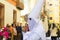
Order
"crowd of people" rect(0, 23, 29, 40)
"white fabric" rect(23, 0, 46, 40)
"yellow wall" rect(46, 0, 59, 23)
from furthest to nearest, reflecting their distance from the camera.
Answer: "yellow wall" rect(46, 0, 59, 23), "crowd of people" rect(0, 23, 29, 40), "white fabric" rect(23, 0, 46, 40)

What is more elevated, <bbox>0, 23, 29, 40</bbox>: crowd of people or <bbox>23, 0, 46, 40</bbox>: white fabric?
<bbox>23, 0, 46, 40</bbox>: white fabric

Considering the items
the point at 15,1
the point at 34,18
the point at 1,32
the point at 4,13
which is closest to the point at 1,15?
the point at 4,13

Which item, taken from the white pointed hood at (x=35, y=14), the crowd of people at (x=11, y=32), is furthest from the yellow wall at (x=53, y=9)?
the white pointed hood at (x=35, y=14)

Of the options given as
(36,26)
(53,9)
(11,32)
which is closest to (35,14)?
(36,26)

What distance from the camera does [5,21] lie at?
1532 centimetres

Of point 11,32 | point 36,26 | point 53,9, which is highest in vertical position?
point 53,9

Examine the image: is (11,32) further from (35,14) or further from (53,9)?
(53,9)

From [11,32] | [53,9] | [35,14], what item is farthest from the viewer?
[53,9]

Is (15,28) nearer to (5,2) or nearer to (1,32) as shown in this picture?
(1,32)

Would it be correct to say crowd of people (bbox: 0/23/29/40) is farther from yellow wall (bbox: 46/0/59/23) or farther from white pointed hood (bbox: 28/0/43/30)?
yellow wall (bbox: 46/0/59/23)

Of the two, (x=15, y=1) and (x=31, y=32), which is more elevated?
(x=15, y=1)

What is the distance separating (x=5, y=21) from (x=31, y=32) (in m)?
11.1

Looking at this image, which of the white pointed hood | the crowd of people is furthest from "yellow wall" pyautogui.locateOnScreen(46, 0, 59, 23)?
the white pointed hood

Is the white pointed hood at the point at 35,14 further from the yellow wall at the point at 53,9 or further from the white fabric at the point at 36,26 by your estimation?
the yellow wall at the point at 53,9
